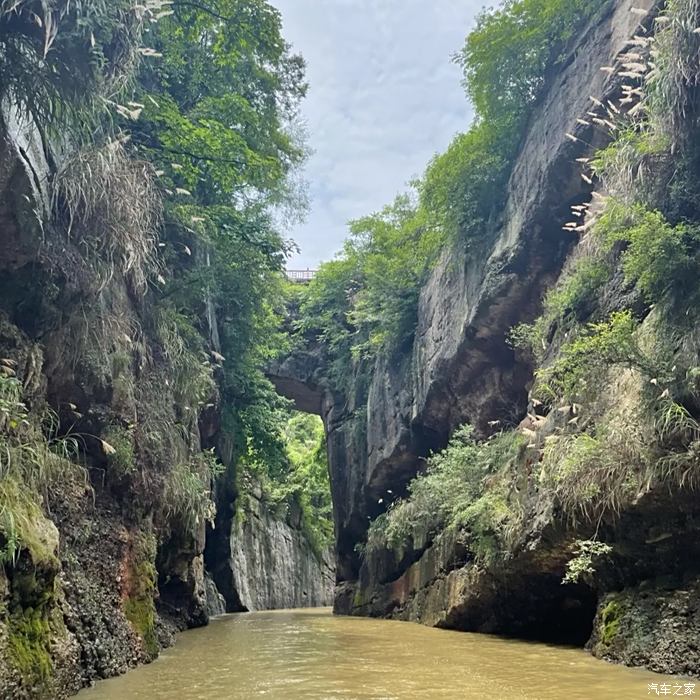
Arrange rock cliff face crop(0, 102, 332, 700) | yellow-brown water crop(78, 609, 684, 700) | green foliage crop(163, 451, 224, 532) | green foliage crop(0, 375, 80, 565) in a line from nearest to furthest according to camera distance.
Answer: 1. green foliage crop(0, 375, 80, 565)
2. rock cliff face crop(0, 102, 332, 700)
3. yellow-brown water crop(78, 609, 684, 700)
4. green foliage crop(163, 451, 224, 532)

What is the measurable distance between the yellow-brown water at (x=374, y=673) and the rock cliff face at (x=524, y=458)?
2.30 feet

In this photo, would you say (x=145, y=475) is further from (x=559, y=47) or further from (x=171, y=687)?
(x=559, y=47)

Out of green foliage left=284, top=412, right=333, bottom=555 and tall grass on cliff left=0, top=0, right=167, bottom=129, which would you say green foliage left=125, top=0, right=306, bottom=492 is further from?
green foliage left=284, top=412, right=333, bottom=555

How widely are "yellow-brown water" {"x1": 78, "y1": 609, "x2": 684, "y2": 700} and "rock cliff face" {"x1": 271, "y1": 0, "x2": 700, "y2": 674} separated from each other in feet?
2.30

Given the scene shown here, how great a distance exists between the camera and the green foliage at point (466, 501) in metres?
8.91

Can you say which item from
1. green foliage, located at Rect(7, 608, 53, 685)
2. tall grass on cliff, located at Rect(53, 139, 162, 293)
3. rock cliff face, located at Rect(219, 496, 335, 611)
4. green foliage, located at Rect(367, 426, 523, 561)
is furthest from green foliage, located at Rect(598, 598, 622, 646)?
rock cliff face, located at Rect(219, 496, 335, 611)

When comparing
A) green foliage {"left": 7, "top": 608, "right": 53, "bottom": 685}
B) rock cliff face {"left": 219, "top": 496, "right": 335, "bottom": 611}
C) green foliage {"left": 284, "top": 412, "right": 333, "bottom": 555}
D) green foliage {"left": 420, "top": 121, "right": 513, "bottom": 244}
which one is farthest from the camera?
green foliage {"left": 284, "top": 412, "right": 333, "bottom": 555}

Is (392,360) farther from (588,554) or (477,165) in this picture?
(588,554)

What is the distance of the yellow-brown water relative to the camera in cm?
429

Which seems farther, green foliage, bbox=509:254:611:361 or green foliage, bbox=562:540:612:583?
green foliage, bbox=509:254:611:361

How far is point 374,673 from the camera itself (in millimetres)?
5129

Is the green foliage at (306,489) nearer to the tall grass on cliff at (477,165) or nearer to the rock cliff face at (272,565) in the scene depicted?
the rock cliff face at (272,565)

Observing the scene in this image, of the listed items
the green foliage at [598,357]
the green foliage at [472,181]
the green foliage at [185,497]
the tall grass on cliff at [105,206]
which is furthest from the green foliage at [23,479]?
the green foliage at [472,181]

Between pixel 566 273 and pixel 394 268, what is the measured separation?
734 centimetres
